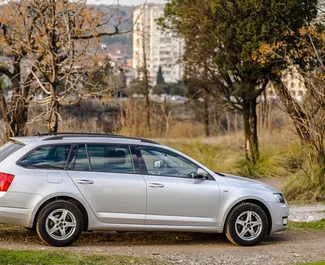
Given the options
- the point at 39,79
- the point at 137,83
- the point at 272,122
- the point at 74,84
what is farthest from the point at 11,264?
the point at 137,83

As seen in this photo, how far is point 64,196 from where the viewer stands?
10.5 m

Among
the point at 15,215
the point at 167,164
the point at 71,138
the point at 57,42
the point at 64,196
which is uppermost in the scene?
the point at 57,42

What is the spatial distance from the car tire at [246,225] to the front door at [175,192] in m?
0.28

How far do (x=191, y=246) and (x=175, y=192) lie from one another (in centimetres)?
89

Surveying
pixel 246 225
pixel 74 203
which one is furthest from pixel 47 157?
pixel 246 225

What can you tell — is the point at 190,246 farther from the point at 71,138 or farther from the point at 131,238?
the point at 71,138

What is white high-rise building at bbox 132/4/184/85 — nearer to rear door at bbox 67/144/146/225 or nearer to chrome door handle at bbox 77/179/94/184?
rear door at bbox 67/144/146/225

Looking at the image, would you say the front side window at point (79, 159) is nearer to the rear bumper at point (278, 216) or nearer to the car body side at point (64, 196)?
the car body side at point (64, 196)

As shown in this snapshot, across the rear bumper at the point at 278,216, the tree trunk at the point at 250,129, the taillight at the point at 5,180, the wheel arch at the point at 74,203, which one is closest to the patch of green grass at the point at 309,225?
the rear bumper at the point at 278,216

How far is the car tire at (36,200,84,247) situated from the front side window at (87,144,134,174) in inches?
27.9

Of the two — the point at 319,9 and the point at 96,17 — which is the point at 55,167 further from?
the point at 319,9

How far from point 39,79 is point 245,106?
749 cm

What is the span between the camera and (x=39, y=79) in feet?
56.7

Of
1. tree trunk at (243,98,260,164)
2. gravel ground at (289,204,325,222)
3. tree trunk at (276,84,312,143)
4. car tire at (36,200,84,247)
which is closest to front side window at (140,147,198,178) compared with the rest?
car tire at (36,200,84,247)
